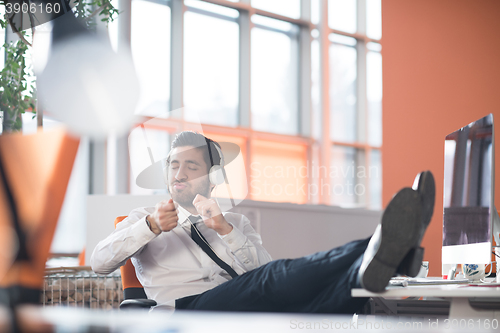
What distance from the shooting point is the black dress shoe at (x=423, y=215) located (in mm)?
930

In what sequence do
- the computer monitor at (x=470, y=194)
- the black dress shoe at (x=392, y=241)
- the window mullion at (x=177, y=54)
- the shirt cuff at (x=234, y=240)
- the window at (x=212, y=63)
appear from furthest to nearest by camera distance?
the window at (x=212, y=63) < the window mullion at (x=177, y=54) < the shirt cuff at (x=234, y=240) < the computer monitor at (x=470, y=194) < the black dress shoe at (x=392, y=241)

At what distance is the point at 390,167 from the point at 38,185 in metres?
3.75

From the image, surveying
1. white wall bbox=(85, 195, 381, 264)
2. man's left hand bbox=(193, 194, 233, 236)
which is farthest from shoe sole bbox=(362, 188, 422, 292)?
white wall bbox=(85, 195, 381, 264)

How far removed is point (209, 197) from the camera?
64.3 inches

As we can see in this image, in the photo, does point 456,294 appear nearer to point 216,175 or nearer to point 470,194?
point 470,194

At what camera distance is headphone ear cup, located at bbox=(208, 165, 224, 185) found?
65.7 inches

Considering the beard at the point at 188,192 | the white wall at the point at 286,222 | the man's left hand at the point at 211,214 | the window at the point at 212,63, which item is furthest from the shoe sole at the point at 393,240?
the window at the point at 212,63

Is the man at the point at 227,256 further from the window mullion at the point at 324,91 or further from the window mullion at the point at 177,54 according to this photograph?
the window mullion at the point at 324,91

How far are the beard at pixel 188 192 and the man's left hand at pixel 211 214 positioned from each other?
12 centimetres

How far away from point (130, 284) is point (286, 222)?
1.76 metres

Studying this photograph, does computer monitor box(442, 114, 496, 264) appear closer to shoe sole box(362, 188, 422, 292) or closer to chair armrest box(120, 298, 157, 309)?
shoe sole box(362, 188, 422, 292)

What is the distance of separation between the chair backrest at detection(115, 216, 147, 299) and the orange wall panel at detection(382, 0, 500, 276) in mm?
2651

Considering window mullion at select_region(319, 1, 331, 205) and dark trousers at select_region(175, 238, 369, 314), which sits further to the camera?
window mullion at select_region(319, 1, 331, 205)

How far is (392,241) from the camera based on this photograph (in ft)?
3.03
